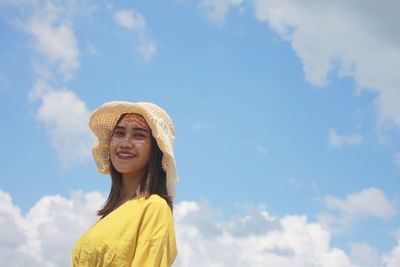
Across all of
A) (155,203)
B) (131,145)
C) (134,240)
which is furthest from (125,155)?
(134,240)

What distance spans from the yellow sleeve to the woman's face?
54cm

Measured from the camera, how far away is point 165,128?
5109 mm

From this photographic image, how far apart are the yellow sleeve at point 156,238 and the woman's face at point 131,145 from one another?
54cm

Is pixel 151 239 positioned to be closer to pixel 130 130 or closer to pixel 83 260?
pixel 83 260

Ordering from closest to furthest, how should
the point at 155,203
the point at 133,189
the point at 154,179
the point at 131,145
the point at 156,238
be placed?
the point at 156,238 → the point at 155,203 → the point at 154,179 → the point at 131,145 → the point at 133,189

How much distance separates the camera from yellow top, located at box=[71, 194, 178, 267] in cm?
424

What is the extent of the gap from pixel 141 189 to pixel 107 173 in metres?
0.92

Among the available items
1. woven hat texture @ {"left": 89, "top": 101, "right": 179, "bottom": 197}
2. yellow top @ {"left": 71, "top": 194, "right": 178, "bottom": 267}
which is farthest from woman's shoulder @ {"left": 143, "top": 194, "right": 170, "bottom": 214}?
woven hat texture @ {"left": 89, "top": 101, "right": 179, "bottom": 197}

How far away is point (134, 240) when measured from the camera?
434 centimetres

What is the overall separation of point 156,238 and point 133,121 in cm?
132

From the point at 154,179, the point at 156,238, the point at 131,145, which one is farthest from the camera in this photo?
the point at 131,145

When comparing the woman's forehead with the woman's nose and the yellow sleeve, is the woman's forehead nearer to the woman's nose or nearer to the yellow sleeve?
the woman's nose

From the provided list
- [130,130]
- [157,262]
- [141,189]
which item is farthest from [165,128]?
[157,262]

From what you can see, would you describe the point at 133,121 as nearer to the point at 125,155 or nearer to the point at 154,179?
the point at 125,155
